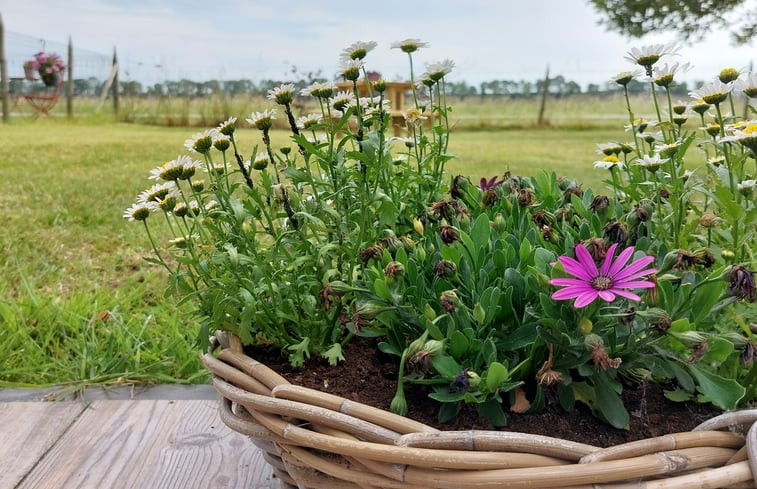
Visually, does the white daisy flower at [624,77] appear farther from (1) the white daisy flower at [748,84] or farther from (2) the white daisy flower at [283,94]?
(2) the white daisy flower at [283,94]

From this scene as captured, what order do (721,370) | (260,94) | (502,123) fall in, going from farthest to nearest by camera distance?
(502,123)
(260,94)
(721,370)

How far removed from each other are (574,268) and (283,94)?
1.39 feet

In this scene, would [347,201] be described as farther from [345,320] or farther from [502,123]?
[502,123]

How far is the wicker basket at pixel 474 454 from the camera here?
553 millimetres

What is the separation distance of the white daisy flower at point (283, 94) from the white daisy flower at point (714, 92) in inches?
19.6

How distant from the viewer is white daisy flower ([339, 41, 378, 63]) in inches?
34.3

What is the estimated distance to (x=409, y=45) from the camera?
99cm

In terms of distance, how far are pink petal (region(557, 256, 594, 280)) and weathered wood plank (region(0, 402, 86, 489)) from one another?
0.88 m

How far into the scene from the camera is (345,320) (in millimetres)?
816

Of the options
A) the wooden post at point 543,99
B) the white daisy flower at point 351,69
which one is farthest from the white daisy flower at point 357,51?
the wooden post at point 543,99

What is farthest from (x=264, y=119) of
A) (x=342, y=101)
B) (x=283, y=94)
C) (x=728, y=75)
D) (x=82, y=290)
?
(x=82, y=290)

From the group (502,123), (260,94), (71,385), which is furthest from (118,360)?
(502,123)

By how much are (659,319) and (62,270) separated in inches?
78.0

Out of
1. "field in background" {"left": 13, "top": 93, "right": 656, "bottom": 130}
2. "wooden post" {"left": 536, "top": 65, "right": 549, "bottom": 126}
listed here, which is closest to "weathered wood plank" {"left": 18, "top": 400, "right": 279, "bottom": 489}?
"field in background" {"left": 13, "top": 93, "right": 656, "bottom": 130}
